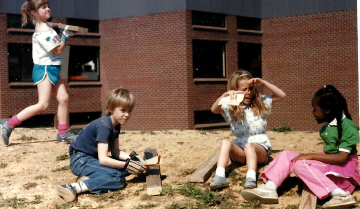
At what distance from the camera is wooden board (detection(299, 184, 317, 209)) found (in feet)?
13.2

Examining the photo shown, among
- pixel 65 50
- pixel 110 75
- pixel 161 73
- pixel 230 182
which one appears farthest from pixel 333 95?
pixel 110 75

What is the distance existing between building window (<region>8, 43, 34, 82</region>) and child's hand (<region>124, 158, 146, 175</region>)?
467 inches

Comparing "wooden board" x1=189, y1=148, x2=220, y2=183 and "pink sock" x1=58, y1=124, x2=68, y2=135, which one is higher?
"pink sock" x1=58, y1=124, x2=68, y2=135

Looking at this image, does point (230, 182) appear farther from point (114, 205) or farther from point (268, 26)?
point (268, 26)

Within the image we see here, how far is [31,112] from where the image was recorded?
6.57 m

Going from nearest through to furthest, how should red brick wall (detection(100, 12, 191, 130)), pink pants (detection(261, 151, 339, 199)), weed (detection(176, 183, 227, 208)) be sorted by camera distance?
1. pink pants (detection(261, 151, 339, 199))
2. weed (detection(176, 183, 227, 208))
3. red brick wall (detection(100, 12, 191, 130))

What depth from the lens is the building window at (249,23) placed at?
16.7m

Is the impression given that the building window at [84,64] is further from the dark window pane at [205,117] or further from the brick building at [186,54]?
the dark window pane at [205,117]

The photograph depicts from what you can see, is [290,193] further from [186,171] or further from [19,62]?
[19,62]

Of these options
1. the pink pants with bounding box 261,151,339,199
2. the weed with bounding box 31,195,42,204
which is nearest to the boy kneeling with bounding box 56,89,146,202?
the weed with bounding box 31,195,42,204

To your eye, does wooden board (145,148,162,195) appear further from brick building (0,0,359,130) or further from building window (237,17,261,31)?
building window (237,17,261,31)

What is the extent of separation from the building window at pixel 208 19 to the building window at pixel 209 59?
665 millimetres

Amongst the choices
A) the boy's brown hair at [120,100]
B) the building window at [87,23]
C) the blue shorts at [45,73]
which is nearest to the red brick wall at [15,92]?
the building window at [87,23]

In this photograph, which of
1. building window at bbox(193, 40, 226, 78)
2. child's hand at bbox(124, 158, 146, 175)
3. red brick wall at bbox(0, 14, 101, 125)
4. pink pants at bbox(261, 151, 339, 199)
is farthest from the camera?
building window at bbox(193, 40, 226, 78)
